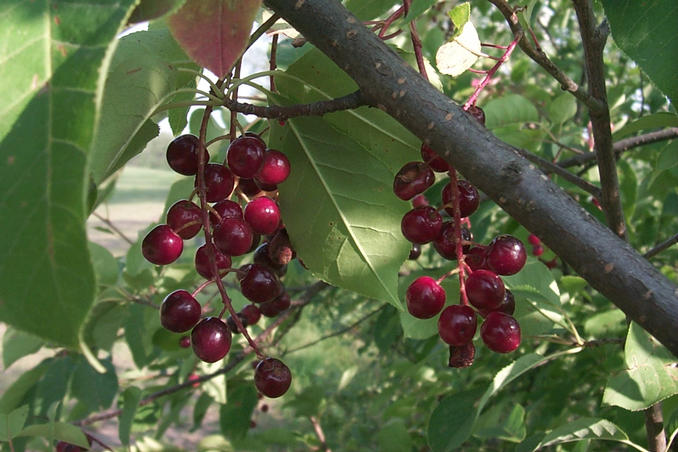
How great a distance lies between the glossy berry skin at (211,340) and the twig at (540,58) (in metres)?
0.57

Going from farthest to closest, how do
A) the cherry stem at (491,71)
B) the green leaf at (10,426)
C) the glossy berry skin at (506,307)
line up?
the green leaf at (10,426), the glossy berry skin at (506,307), the cherry stem at (491,71)

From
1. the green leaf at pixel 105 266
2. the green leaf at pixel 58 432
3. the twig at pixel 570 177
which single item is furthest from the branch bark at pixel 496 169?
the green leaf at pixel 105 266

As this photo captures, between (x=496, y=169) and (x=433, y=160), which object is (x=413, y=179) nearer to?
(x=433, y=160)

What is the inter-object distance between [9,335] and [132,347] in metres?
0.47

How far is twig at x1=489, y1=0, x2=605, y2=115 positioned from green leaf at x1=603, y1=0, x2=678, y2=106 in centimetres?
19

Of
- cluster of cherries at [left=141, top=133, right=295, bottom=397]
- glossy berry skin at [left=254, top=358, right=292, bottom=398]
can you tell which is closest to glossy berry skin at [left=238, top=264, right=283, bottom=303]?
cluster of cherries at [left=141, top=133, right=295, bottom=397]

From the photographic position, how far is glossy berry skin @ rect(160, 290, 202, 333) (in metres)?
0.89

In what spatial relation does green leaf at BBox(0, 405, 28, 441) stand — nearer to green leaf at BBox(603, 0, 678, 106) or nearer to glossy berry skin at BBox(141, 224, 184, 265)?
glossy berry skin at BBox(141, 224, 184, 265)

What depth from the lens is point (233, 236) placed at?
845mm

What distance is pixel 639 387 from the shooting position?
1.21 metres

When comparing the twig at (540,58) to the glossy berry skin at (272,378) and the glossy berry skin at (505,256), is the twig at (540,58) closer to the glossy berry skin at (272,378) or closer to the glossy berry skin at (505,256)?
the glossy berry skin at (505,256)

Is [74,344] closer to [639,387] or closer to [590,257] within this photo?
[590,257]

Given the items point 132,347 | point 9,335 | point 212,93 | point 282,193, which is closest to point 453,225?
point 282,193

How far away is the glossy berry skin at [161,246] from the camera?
851mm
